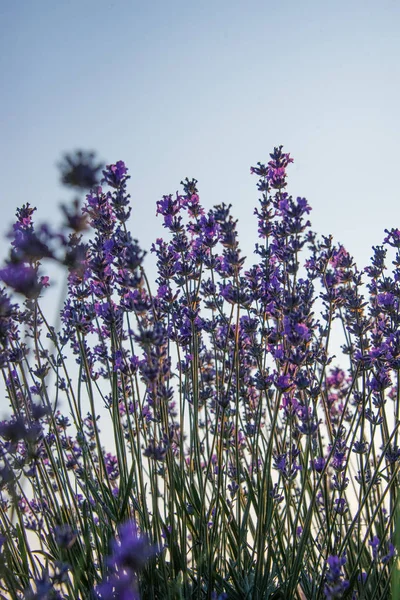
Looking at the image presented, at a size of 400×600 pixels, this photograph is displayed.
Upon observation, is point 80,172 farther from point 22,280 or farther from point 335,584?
point 335,584

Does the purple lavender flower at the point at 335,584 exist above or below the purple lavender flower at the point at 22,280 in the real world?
below

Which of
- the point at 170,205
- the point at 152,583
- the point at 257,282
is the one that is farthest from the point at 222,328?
the point at 152,583

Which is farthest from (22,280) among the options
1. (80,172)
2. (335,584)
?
(335,584)

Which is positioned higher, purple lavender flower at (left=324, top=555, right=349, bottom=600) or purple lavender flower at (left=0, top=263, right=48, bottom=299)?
purple lavender flower at (left=0, top=263, right=48, bottom=299)

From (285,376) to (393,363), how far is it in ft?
2.16

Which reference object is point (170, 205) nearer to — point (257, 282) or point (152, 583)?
point (257, 282)

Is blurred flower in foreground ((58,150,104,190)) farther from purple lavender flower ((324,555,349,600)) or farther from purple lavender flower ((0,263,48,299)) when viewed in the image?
purple lavender flower ((324,555,349,600))

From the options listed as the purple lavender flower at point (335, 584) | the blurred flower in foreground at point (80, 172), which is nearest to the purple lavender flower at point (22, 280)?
the blurred flower in foreground at point (80, 172)

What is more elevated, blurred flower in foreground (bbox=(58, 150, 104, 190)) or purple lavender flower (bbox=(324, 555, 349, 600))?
blurred flower in foreground (bbox=(58, 150, 104, 190))

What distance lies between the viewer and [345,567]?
3.51 m

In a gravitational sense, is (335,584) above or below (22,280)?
below

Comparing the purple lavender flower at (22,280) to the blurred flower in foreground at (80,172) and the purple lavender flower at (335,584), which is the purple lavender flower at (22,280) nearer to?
the blurred flower in foreground at (80,172)

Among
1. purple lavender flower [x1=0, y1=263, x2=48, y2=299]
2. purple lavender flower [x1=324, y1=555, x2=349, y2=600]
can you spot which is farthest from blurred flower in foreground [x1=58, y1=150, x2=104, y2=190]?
purple lavender flower [x1=324, y1=555, x2=349, y2=600]

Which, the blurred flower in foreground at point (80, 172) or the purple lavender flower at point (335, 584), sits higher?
the blurred flower in foreground at point (80, 172)
